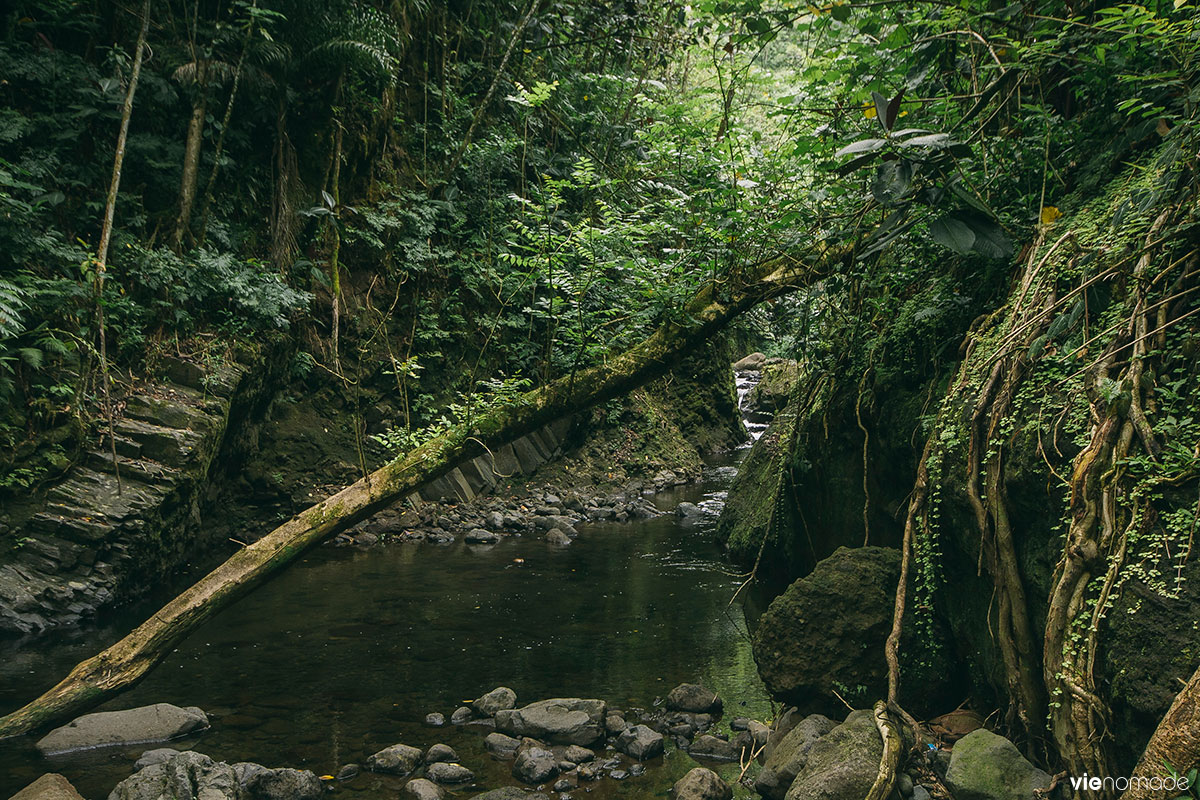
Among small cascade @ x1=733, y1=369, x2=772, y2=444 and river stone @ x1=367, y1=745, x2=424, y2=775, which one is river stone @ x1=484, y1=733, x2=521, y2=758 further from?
small cascade @ x1=733, y1=369, x2=772, y2=444

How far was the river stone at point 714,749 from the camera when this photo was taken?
4.07 metres

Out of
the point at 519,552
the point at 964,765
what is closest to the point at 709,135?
the point at 964,765

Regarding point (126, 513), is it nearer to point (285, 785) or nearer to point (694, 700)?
point (285, 785)

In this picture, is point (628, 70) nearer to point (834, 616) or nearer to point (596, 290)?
point (596, 290)

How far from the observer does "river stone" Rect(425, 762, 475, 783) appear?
3.88 m

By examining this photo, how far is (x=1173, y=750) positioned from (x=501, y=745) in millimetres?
3149

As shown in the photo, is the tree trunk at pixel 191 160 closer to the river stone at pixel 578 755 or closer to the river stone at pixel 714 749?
the river stone at pixel 578 755

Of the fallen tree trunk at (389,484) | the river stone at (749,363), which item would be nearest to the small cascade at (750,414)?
the river stone at (749,363)

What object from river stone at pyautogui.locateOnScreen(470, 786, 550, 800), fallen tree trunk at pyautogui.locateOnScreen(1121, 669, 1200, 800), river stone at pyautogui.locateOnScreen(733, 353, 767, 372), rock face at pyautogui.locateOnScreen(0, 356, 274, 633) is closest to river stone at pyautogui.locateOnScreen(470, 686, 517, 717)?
river stone at pyautogui.locateOnScreen(470, 786, 550, 800)

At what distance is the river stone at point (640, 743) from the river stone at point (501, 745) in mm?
580

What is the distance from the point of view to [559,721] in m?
4.33

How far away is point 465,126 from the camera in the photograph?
11.8 m

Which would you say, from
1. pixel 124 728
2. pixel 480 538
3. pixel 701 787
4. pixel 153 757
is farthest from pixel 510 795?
pixel 480 538

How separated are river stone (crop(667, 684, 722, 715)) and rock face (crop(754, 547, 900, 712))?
57 cm
